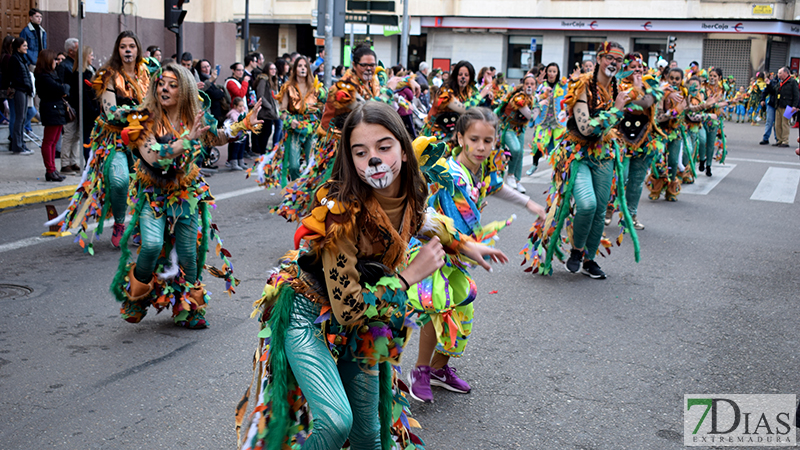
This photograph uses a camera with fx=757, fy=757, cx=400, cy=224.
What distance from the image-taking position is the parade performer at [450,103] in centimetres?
986

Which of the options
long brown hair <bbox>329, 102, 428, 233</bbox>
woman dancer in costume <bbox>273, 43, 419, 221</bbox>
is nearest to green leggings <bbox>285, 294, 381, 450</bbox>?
long brown hair <bbox>329, 102, 428, 233</bbox>

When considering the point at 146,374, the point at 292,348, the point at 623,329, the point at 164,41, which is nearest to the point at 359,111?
the point at 292,348

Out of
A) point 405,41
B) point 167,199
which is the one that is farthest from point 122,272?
point 405,41

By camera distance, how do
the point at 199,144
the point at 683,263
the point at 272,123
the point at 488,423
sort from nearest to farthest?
the point at 488,423 → the point at 199,144 → the point at 683,263 → the point at 272,123

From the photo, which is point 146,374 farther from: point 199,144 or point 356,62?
point 356,62

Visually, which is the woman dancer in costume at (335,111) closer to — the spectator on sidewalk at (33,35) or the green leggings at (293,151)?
the green leggings at (293,151)

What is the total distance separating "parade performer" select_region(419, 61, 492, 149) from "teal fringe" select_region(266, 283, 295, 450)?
23.1 feet

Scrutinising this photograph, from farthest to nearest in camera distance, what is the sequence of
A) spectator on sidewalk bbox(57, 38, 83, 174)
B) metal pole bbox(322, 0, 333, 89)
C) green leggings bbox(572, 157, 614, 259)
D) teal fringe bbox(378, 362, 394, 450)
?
metal pole bbox(322, 0, 333, 89) → spectator on sidewalk bbox(57, 38, 83, 174) → green leggings bbox(572, 157, 614, 259) → teal fringe bbox(378, 362, 394, 450)

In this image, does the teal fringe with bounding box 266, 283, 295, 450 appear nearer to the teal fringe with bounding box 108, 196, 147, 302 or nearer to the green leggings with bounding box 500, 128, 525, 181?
the teal fringe with bounding box 108, 196, 147, 302

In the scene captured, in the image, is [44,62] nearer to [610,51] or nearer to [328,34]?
[328,34]

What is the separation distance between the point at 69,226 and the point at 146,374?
331cm

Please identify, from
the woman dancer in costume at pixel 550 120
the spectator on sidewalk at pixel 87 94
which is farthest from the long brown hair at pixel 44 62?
the woman dancer in costume at pixel 550 120

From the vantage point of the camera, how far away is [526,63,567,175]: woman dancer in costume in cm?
722

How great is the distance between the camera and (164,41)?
19.6 m
